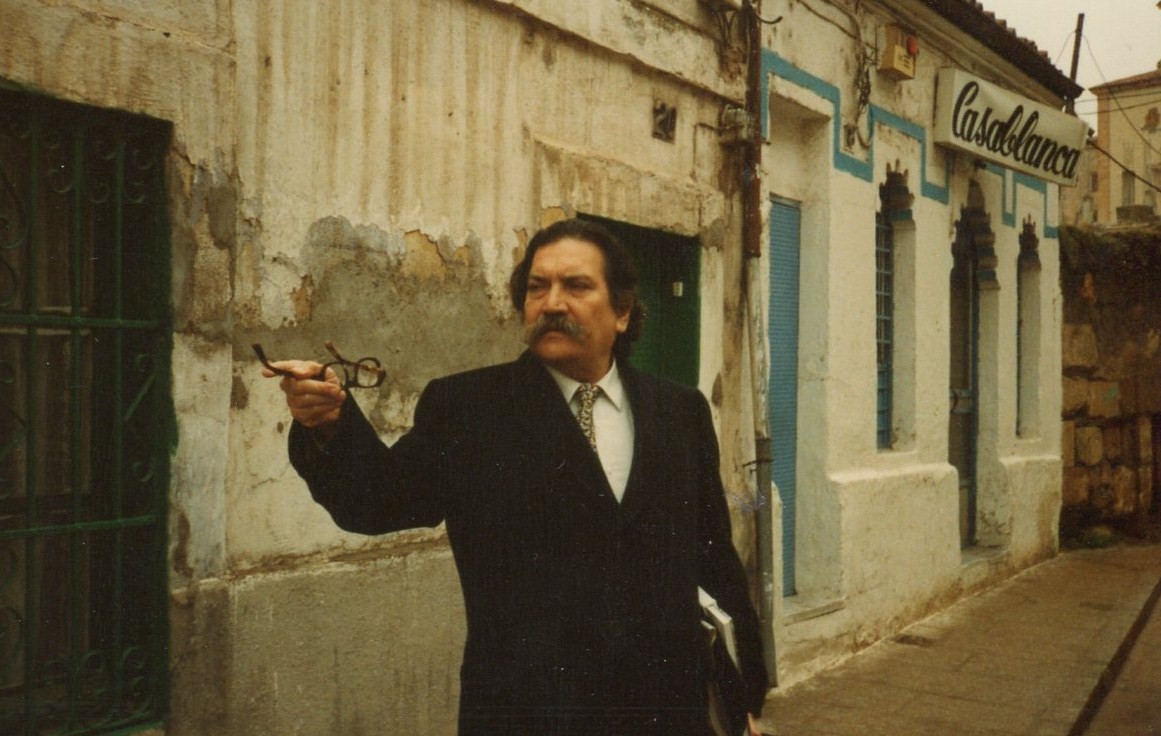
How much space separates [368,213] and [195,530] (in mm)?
1280

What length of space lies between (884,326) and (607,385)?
6508 mm

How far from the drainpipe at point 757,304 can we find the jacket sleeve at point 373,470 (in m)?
4.15

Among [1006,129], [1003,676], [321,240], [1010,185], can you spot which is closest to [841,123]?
Result: [1006,129]

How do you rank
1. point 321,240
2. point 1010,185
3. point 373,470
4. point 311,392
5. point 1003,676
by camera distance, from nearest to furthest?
point 311,392 → point 373,470 → point 321,240 → point 1003,676 → point 1010,185

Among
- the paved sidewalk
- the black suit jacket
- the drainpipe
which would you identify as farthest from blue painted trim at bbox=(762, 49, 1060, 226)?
the black suit jacket

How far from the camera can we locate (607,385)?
8.96 feet

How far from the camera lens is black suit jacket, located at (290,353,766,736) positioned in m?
2.47

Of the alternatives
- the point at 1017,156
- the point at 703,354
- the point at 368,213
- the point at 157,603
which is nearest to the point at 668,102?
the point at 703,354

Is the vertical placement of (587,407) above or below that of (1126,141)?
below

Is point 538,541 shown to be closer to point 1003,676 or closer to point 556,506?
point 556,506

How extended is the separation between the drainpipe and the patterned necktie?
13.1 feet

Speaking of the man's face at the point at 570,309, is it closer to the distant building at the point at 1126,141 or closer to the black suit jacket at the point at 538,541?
the black suit jacket at the point at 538,541

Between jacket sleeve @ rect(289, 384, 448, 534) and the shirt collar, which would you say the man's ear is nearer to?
the shirt collar

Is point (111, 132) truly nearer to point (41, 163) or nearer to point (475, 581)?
point (41, 163)
